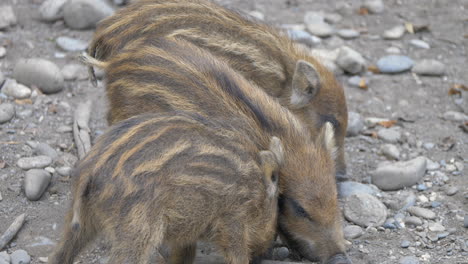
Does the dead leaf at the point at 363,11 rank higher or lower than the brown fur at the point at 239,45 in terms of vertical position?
lower

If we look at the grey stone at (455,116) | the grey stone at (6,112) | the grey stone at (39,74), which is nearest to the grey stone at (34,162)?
the grey stone at (6,112)

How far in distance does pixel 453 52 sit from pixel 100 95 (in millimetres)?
3143

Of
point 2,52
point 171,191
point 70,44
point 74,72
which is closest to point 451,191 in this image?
point 171,191

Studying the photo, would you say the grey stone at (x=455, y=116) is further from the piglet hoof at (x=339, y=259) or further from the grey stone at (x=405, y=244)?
the piglet hoof at (x=339, y=259)

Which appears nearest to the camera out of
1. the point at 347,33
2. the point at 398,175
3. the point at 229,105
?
the point at 229,105

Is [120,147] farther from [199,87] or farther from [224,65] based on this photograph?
[224,65]

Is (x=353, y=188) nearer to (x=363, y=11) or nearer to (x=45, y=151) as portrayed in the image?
(x=45, y=151)

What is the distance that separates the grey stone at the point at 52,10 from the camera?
21.5ft

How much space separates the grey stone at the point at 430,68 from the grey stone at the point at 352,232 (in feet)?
7.34

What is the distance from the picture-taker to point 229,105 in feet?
13.8

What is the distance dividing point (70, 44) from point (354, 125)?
2496mm

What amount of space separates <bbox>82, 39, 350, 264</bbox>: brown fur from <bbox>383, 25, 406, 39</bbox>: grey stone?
8.73 feet

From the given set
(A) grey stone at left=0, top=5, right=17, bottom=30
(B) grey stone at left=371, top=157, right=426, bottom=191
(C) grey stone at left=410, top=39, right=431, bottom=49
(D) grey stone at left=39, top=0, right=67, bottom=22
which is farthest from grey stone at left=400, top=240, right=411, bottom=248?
(A) grey stone at left=0, top=5, right=17, bottom=30

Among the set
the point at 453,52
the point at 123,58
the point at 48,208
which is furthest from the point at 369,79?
the point at 48,208
